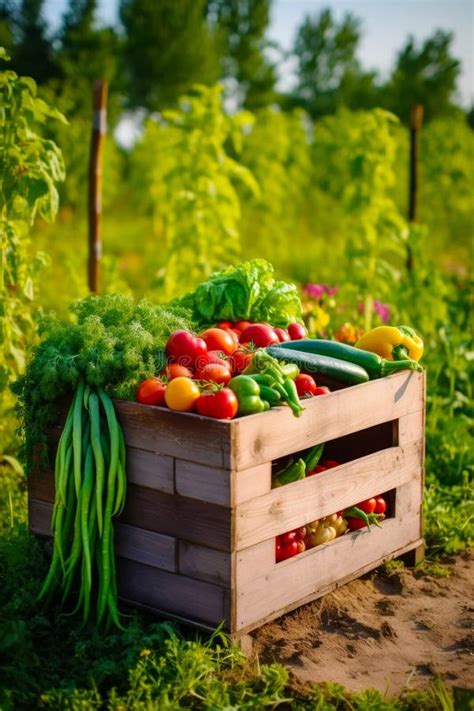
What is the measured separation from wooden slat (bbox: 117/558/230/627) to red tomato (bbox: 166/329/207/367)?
839mm

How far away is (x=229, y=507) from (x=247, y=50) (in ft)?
117

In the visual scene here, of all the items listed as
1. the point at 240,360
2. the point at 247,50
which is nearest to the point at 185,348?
the point at 240,360

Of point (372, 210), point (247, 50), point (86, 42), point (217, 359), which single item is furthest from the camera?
point (247, 50)

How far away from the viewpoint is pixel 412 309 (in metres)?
6.79

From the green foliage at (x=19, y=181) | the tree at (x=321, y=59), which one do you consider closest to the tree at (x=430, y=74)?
the tree at (x=321, y=59)

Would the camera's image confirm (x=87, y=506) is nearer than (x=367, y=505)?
Yes

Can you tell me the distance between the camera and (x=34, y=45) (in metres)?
24.4

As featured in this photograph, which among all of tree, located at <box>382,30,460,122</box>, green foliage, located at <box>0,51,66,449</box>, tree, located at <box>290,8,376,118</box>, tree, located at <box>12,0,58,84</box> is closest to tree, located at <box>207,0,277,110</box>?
tree, located at <box>290,8,376,118</box>

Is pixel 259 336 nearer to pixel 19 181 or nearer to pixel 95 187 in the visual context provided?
pixel 19 181

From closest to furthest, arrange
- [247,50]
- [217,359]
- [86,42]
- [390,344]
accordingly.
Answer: [217,359]
[390,344]
[86,42]
[247,50]

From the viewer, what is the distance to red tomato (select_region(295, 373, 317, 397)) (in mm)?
3537

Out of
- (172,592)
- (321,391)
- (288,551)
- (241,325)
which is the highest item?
(241,325)

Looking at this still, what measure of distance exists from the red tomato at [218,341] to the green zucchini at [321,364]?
0.18 meters

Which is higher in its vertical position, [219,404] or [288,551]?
[219,404]
